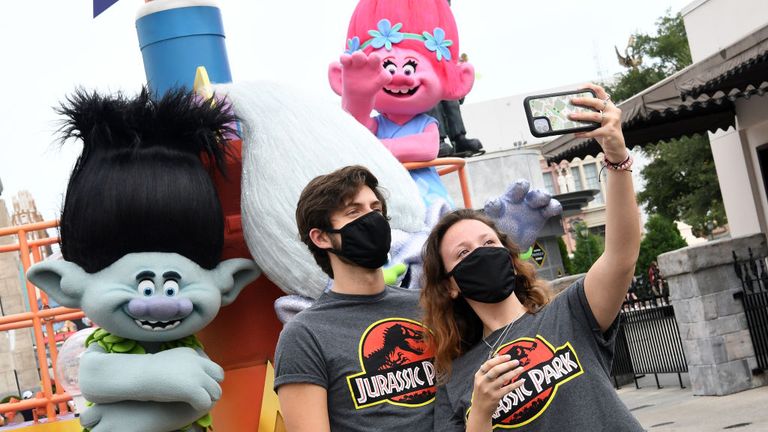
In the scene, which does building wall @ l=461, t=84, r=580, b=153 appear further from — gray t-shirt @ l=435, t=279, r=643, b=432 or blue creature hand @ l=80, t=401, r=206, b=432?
gray t-shirt @ l=435, t=279, r=643, b=432

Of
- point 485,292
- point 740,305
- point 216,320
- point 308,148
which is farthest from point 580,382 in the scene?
point 740,305

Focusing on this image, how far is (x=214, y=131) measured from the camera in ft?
12.2

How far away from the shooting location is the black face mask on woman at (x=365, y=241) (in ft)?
9.43

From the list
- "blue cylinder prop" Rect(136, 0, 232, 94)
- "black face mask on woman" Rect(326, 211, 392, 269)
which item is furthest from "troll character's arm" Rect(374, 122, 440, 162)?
"black face mask on woman" Rect(326, 211, 392, 269)

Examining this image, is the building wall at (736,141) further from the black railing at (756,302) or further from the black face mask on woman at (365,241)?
the black face mask on woman at (365,241)

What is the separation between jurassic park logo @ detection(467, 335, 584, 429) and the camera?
246 cm

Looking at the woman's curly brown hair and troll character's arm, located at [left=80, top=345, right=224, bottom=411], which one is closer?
the woman's curly brown hair

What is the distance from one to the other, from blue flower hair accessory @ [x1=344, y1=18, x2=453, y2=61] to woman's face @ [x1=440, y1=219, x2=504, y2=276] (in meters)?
2.56

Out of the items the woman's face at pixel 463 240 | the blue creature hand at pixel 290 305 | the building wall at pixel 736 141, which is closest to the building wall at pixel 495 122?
the building wall at pixel 736 141

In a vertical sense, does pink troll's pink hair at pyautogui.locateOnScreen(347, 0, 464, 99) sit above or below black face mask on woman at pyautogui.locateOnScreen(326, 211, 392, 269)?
above

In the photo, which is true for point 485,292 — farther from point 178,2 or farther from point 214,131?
point 178,2

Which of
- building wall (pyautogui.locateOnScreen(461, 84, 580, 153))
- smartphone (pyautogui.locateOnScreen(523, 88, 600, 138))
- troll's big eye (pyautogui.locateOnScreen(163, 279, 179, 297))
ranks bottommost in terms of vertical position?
troll's big eye (pyautogui.locateOnScreen(163, 279, 179, 297))

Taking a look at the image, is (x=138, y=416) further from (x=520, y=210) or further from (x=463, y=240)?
(x=520, y=210)

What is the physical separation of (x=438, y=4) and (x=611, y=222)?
10.3 ft
